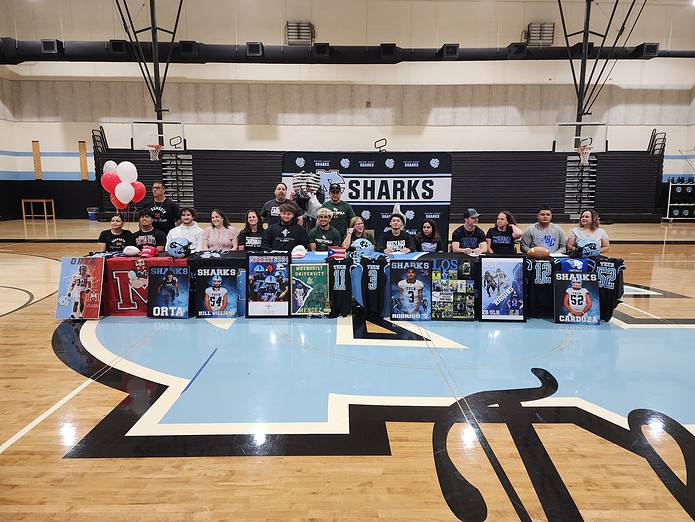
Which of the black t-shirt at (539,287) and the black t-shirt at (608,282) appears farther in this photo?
the black t-shirt at (539,287)

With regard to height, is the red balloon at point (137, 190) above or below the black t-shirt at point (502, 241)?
above

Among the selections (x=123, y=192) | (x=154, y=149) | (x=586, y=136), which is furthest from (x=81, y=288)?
(x=586, y=136)

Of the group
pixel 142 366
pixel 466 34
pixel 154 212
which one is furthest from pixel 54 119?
pixel 142 366

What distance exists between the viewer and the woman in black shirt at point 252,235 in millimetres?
6223

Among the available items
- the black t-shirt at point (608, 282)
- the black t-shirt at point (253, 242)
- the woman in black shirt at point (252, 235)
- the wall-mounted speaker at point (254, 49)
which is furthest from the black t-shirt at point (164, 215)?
the wall-mounted speaker at point (254, 49)

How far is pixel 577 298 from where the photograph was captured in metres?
5.54

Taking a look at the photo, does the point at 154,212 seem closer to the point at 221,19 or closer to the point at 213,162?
the point at 213,162

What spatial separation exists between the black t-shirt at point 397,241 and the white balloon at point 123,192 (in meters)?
3.82

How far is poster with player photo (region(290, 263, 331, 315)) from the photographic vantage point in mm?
5641

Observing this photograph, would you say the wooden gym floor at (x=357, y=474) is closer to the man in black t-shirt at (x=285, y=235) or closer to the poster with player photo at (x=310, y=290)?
the poster with player photo at (x=310, y=290)

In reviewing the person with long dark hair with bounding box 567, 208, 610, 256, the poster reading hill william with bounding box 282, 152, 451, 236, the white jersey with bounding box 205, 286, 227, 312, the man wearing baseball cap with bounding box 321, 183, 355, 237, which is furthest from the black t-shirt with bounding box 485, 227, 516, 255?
the white jersey with bounding box 205, 286, 227, 312

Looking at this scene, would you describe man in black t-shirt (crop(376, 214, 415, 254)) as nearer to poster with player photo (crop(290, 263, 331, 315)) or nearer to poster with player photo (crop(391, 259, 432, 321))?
poster with player photo (crop(391, 259, 432, 321))

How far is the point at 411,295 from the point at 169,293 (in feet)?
9.76

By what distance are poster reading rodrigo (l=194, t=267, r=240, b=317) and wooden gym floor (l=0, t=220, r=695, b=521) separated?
6.31 ft
